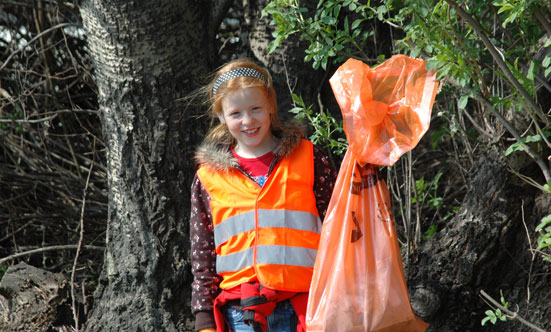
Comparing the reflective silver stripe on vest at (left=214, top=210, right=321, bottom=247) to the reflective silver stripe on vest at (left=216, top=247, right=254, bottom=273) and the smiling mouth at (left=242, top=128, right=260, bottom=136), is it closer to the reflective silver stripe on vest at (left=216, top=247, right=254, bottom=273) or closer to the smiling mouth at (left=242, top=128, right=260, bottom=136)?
the reflective silver stripe on vest at (left=216, top=247, right=254, bottom=273)

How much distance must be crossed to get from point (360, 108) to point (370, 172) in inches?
10.0

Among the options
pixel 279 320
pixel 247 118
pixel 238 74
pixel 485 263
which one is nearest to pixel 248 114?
pixel 247 118

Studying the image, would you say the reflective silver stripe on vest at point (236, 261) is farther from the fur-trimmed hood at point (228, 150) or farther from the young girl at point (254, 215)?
the fur-trimmed hood at point (228, 150)

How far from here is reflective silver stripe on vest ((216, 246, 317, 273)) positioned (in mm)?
2469

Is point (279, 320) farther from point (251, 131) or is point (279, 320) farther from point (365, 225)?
point (251, 131)

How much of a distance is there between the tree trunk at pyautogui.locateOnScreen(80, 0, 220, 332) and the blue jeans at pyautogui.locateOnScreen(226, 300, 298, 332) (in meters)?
0.79

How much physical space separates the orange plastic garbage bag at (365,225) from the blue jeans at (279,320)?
0.15 meters

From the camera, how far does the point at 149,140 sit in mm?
3236

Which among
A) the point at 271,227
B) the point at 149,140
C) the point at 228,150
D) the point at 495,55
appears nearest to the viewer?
the point at 495,55

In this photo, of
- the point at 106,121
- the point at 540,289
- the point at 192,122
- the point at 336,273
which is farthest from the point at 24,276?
the point at 540,289

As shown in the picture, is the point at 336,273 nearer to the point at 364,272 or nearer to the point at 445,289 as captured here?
the point at 364,272

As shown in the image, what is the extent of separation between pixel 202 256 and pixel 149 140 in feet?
2.73

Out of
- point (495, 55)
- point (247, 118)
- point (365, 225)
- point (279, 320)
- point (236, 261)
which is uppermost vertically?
point (495, 55)

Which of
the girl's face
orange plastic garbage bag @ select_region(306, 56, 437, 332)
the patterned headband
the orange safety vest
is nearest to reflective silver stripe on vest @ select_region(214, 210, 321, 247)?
the orange safety vest
